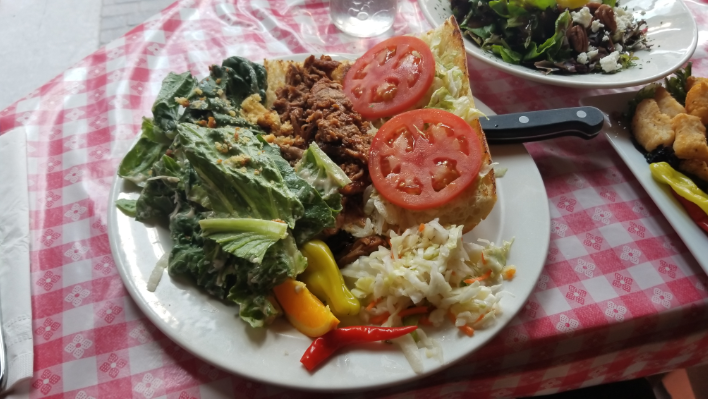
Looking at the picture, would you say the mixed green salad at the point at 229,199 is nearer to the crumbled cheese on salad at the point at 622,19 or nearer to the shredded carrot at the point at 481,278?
the shredded carrot at the point at 481,278

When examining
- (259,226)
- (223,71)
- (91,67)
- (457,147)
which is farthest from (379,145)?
(91,67)

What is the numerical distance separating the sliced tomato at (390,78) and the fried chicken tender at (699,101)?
1.27 m

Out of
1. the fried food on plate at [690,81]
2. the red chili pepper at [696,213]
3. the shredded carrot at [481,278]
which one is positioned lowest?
the shredded carrot at [481,278]

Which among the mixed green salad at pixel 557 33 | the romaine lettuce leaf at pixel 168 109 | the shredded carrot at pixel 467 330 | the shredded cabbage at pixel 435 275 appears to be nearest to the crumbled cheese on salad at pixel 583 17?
the mixed green salad at pixel 557 33

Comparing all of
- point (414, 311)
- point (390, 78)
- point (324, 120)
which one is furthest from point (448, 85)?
point (414, 311)

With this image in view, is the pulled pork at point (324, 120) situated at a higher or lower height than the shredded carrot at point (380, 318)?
higher

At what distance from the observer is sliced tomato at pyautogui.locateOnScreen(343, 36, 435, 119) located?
2.17 m

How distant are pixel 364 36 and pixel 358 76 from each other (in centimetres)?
96

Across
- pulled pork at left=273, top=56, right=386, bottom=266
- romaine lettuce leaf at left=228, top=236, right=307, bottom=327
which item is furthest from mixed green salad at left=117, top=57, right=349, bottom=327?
pulled pork at left=273, top=56, right=386, bottom=266

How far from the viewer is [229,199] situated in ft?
5.70

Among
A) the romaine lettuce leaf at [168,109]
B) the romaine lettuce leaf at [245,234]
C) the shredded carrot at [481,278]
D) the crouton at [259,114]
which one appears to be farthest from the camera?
the crouton at [259,114]

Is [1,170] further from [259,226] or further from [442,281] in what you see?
[442,281]

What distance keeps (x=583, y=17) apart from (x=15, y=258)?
306cm

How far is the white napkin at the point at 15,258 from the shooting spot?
1.60m
